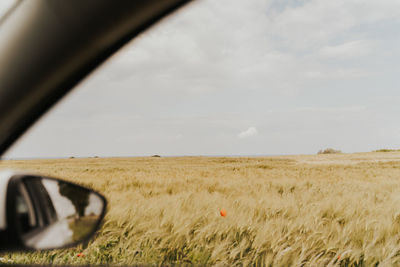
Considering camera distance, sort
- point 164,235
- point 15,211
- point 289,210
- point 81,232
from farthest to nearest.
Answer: point 289,210 → point 164,235 → point 81,232 → point 15,211

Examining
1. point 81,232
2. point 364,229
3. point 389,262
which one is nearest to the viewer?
point 81,232

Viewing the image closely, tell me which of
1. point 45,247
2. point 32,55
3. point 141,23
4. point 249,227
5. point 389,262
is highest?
point 141,23

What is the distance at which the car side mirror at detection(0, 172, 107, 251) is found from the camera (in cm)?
79

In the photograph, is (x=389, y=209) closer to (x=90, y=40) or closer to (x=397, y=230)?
(x=397, y=230)

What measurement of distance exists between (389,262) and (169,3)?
2.33 m

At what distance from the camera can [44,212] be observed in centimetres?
88

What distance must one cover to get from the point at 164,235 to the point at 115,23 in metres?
2.01

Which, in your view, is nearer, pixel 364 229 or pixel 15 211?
pixel 15 211

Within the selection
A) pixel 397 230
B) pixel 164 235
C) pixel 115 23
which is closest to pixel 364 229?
pixel 397 230

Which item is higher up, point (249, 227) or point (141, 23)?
point (141, 23)

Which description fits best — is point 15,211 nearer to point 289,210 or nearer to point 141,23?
point 141,23

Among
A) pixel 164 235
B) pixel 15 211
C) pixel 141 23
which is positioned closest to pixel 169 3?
pixel 141 23

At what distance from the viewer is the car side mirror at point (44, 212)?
2.58 feet

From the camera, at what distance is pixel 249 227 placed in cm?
254
